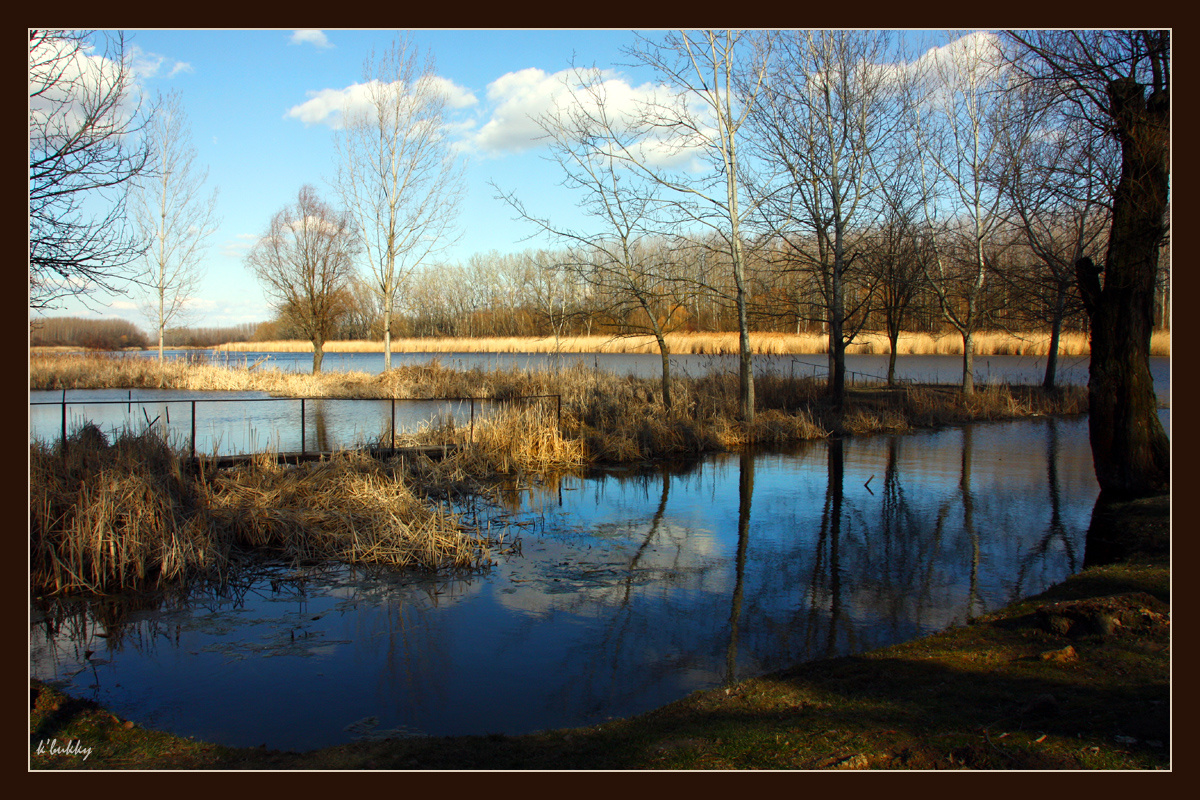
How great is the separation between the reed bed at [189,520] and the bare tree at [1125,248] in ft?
26.4

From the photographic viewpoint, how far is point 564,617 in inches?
250

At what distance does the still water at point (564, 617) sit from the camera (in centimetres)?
476

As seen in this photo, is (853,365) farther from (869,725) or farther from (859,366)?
(869,725)

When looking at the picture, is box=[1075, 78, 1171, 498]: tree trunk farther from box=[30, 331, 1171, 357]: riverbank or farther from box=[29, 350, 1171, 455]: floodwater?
box=[30, 331, 1171, 357]: riverbank

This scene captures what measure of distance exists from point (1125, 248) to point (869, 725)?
26.2 feet

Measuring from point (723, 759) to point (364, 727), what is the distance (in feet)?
7.28

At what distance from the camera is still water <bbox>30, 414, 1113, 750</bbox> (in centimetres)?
476

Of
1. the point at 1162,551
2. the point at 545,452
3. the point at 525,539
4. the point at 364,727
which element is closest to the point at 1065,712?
the point at 364,727

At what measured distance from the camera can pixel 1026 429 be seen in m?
19.2

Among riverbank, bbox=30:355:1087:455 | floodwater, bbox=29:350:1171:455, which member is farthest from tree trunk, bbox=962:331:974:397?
floodwater, bbox=29:350:1171:455

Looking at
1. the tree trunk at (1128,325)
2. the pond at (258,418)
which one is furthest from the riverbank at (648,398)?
the tree trunk at (1128,325)

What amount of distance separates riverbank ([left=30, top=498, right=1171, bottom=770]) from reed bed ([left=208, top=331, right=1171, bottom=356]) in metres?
21.9

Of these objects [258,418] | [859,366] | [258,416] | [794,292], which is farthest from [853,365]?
[258,418]

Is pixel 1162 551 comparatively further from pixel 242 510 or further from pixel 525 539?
pixel 242 510
